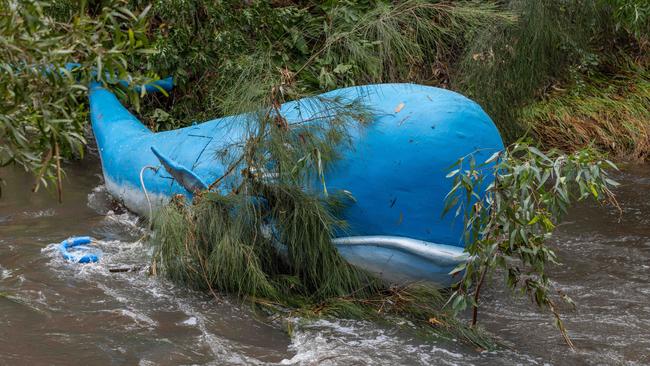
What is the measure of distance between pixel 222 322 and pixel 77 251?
149cm

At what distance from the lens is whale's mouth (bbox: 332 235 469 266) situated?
5113 mm

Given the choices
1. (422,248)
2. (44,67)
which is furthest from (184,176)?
(44,67)

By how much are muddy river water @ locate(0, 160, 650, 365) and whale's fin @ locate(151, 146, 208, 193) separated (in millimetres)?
520

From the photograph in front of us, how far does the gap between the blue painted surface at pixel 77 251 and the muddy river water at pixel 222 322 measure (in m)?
0.07

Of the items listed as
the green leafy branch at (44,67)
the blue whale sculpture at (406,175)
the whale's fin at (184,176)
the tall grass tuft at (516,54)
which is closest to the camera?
the green leafy branch at (44,67)

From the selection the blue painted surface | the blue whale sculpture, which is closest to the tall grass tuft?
the blue whale sculpture

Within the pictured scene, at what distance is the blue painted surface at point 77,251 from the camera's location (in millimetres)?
5852

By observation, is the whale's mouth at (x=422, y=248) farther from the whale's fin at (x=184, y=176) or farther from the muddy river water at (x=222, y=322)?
the whale's fin at (x=184, y=176)

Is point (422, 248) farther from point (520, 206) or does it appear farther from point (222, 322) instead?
point (222, 322)

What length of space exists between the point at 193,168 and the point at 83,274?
990 millimetres

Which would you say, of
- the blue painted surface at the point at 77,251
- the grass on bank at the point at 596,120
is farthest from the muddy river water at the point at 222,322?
the grass on bank at the point at 596,120

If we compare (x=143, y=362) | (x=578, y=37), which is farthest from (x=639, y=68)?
(x=143, y=362)

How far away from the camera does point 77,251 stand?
6.01 metres

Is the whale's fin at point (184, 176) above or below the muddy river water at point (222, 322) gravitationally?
above
